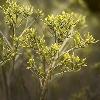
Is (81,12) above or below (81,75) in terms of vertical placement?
above

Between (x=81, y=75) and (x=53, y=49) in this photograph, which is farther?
(x=81, y=75)

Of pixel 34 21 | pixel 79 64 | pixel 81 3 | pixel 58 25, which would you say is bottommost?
pixel 79 64

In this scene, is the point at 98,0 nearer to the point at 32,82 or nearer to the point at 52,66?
the point at 52,66

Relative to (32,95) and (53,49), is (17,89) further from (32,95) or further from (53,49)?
(53,49)

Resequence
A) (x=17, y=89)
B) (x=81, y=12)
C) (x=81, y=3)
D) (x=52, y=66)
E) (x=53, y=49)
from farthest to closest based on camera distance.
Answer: (x=17, y=89) → (x=81, y=12) → (x=81, y=3) → (x=52, y=66) → (x=53, y=49)

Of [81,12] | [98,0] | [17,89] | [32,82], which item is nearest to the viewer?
[98,0]

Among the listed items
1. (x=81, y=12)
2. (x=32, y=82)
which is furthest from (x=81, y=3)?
(x=32, y=82)
